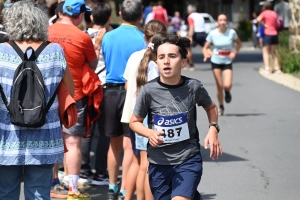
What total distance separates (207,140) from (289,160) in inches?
170

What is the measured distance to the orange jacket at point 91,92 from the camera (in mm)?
7160

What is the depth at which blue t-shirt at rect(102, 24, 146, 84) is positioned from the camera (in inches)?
295

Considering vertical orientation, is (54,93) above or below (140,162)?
above

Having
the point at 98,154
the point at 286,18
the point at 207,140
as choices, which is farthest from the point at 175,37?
the point at 286,18

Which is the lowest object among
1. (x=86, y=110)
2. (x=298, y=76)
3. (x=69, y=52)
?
(x=298, y=76)

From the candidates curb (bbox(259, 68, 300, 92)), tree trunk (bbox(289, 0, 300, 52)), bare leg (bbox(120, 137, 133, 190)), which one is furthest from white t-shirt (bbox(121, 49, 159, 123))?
tree trunk (bbox(289, 0, 300, 52))

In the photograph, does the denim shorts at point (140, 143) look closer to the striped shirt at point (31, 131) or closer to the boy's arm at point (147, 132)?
the boy's arm at point (147, 132)

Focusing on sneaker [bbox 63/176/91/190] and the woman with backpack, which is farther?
sneaker [bbox 63/176/91/190]

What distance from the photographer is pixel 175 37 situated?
553 centimetres

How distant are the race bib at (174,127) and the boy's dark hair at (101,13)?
299 cm

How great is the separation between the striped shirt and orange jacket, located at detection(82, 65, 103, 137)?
6.74ft

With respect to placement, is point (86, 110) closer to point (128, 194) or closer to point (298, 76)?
point (128, 194)

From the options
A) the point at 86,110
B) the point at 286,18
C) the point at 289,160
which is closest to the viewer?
the point at 86,110

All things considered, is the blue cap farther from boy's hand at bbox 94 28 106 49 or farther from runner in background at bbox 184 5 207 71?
runner in background at bbox 184 5 207 71
